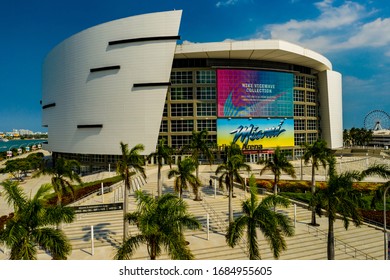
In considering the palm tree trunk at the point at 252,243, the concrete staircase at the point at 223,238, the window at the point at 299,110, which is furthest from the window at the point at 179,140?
the palm tree trunk at the point at 252,243

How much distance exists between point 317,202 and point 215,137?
40179 mm

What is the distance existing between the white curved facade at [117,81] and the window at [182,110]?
688cm

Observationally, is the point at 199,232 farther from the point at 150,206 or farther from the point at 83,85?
the point at 83,85

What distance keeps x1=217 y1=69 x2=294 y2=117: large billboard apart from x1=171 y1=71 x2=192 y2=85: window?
645 cm

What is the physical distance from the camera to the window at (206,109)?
178ft

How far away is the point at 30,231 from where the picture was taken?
31.1 ft

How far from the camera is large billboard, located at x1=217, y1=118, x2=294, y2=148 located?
176ft

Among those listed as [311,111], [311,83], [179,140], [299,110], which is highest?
[311,83]

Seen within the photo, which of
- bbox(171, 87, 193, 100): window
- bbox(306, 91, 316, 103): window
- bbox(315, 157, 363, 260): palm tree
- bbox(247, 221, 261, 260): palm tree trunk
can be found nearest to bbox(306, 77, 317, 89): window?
bbox(306, 91, 316, 103): window

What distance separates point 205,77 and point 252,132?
52.5 feet

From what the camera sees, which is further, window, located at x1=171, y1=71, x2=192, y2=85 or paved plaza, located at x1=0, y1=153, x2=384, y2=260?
window, located at x1=171, y1=71, x2=192, y2=85

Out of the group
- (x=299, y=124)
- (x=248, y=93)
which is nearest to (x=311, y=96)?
(x=299, y=124)

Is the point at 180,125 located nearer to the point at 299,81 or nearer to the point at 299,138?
the point at 299,138

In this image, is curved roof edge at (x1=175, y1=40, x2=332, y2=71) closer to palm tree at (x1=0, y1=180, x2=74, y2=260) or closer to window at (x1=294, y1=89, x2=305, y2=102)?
window at (x1=294, y1=89, x2=305, y2=102)
